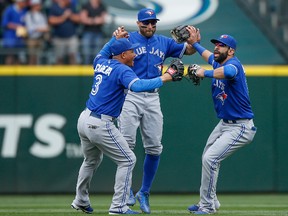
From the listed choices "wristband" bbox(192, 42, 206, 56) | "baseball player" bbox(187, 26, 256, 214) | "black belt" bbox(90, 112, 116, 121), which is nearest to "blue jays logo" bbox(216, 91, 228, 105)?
"baseball player" bbox(187, 26, 256, 214)

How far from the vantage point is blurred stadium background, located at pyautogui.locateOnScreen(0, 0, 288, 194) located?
46.1ft

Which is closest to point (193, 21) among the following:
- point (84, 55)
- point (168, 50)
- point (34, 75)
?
point (84, 55)

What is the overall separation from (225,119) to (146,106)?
100cm

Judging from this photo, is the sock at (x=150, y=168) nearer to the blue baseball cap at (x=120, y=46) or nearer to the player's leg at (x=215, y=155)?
the player's leg at (x=215, y=155)

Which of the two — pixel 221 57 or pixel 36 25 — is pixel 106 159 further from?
pixel 221 57

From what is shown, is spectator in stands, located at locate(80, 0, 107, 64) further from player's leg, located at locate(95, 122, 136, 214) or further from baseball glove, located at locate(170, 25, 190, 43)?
player's leg, located at locate(95, 122, 136, 214)

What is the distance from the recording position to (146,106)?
10.8m

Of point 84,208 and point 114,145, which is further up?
point 114,145

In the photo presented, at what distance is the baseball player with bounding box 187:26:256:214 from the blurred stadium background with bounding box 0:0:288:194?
3584mm

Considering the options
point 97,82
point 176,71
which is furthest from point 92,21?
point 176,71

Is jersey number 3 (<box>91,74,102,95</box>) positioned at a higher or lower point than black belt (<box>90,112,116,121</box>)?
higher

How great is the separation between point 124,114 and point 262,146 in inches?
154

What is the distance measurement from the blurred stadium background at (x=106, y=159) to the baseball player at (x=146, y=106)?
3194 millimetres

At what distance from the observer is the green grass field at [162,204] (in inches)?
417
